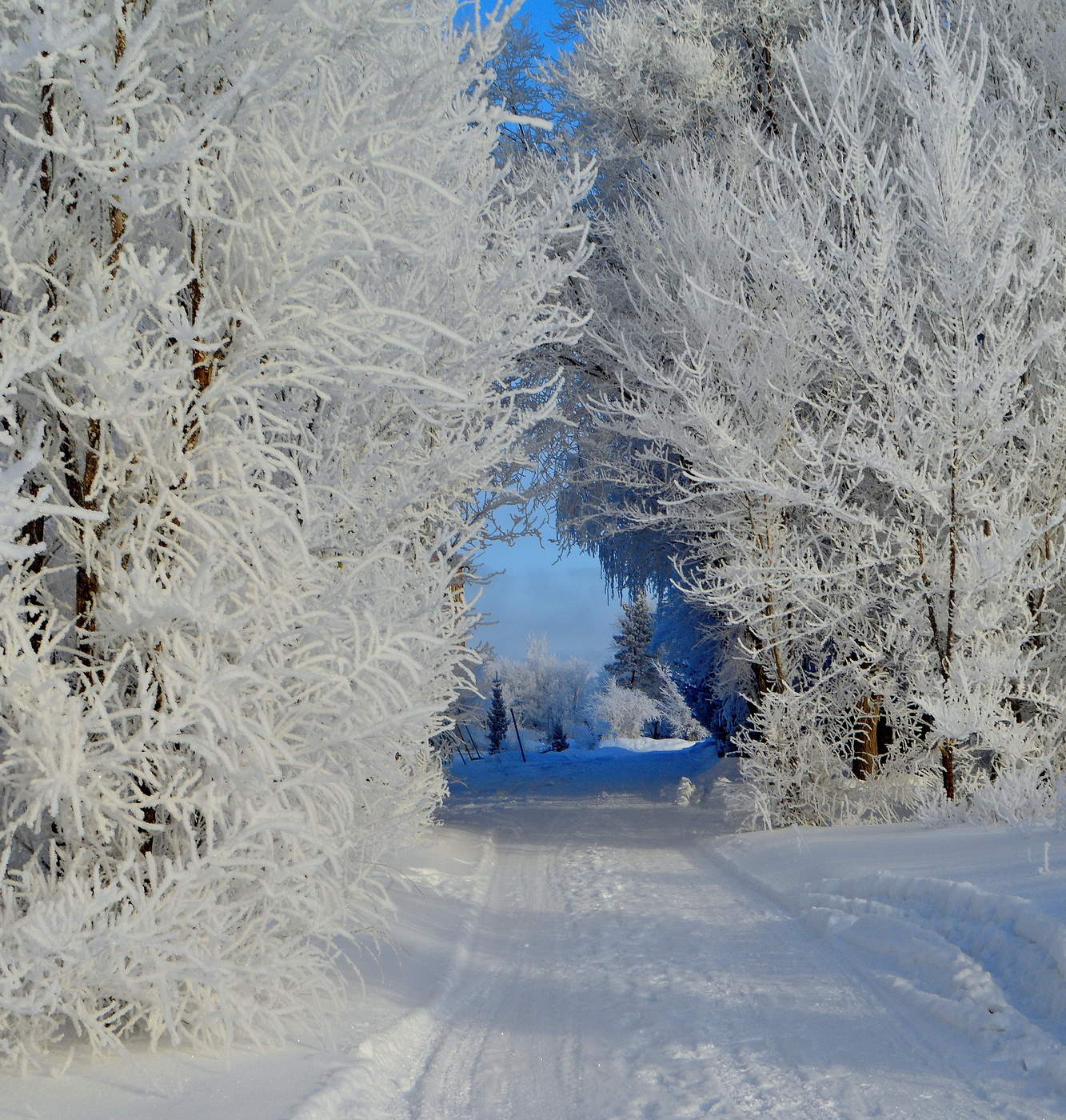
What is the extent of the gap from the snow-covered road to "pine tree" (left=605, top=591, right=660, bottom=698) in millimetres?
42455

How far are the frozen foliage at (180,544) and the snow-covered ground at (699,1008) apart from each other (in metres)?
0.37

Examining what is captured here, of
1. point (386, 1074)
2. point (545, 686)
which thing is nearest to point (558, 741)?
point (545, 686)

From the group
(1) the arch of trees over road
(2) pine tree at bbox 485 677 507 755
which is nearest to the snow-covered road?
(1) the arch of trees over road

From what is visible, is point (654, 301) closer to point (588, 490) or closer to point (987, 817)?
point (588, 490)

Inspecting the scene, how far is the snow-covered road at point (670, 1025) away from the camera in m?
3.91

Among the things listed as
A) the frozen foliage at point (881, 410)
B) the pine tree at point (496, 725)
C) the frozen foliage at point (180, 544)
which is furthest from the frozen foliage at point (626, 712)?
the frozen foliage at point (180, 544)

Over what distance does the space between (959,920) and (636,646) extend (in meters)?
46.5

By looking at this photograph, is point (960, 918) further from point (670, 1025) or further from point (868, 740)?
point (868, 740)

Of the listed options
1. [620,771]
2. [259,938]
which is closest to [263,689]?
[259,938]

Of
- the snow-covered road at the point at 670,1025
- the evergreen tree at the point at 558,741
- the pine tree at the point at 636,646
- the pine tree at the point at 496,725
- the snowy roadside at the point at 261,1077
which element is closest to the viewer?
the snowy roadside at the point at 261,1077

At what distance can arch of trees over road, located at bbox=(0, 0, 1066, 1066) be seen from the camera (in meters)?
3.92

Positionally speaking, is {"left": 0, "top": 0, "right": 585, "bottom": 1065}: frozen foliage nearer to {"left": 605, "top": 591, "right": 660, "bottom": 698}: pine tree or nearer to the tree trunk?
the tree trunk

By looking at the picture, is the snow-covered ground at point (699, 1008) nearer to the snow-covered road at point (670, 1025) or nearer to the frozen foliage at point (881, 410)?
the snow-covered road at point (670, 1025)

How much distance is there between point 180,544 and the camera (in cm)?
437
